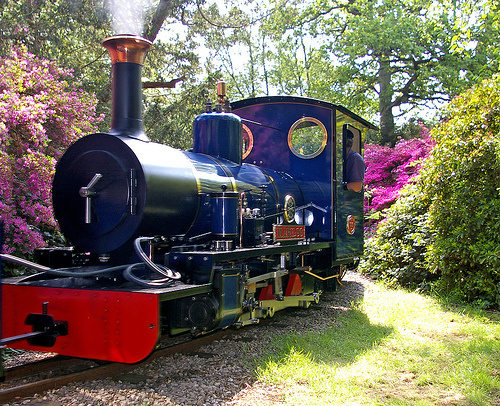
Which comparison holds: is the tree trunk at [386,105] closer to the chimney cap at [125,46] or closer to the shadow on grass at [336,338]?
the shadow on grass at [336,338]

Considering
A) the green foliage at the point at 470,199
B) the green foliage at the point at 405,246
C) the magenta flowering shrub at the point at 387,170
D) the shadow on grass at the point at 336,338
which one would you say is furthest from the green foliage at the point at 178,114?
the shadow on grass at the point at 336,338

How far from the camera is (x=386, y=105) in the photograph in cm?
1777

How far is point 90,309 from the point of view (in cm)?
339

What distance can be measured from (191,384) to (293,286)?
2.52 meters

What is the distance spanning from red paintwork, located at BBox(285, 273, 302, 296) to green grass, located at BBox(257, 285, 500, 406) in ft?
1.94

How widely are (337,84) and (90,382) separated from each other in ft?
52.6

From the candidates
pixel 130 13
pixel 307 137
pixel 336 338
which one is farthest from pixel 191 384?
pixel 130 13

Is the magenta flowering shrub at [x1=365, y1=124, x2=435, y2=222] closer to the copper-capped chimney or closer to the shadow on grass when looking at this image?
the shadow on grass

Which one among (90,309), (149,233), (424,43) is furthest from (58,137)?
(424,43)

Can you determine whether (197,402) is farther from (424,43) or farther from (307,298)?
(424,43)

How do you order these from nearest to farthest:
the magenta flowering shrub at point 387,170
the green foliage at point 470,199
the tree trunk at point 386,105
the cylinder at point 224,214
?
the cylinder at point 224,214
the green foliage at point 470,199
the magenta flowering shrub at point 387,170
the tree trunk at point 386,105

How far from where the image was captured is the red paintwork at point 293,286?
19.2 ft

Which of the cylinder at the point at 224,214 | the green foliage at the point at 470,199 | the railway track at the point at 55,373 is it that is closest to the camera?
the railway track at the point at 55,373

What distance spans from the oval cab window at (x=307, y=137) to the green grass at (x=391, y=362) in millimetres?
2207
